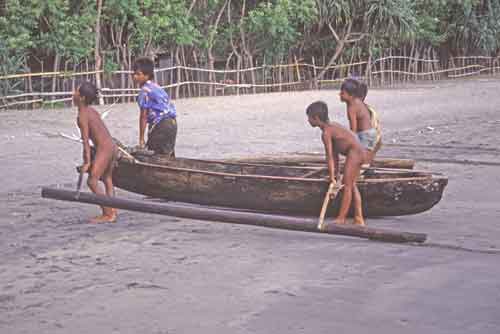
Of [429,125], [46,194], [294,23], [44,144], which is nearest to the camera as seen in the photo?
[46,194]

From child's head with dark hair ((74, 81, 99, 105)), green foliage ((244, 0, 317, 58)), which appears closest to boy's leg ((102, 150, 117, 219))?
child's head with dark hair ((74, 81, 99, 105))

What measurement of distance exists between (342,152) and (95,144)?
186cm

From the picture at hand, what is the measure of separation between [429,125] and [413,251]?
9.00m

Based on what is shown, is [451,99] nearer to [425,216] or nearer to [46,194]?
[425,216]

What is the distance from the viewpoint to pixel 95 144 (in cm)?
680

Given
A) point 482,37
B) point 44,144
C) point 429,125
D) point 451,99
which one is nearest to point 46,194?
point 44,144

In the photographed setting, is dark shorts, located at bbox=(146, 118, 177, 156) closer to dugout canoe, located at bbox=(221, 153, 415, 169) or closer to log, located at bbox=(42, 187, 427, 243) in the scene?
dugout canoe, located at bbox=(221, 153, 415, 169)

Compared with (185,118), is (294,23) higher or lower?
higher

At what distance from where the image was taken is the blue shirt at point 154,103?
766 cm

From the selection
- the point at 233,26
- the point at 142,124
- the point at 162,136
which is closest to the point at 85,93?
the point at 142,124

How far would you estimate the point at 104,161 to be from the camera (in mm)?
6781

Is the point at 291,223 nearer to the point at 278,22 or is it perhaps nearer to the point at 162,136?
the point at 162,136

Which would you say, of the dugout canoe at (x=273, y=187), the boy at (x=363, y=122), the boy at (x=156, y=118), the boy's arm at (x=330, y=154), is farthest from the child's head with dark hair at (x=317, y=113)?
the boy at (x=156, y=118)

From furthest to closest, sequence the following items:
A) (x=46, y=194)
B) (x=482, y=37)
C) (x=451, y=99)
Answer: (x=482, y=37) < (x=451, y=99) < (x=46, y=194)
